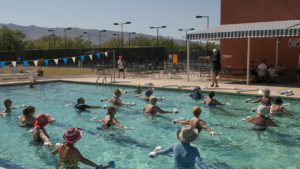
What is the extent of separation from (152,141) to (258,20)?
520 inches

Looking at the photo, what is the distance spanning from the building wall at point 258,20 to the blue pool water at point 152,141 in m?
6.35

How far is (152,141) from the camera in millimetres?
6961

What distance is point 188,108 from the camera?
1072 centimetres

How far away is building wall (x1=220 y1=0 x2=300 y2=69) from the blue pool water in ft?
20.8

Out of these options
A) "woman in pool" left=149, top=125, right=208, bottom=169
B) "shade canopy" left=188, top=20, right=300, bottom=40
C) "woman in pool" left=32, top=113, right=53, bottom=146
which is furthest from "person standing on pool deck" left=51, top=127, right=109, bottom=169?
"shade canopy" left=188, top=20, right=300, bottom=40

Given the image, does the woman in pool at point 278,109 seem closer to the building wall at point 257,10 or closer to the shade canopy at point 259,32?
the shade canopy at point 259,32

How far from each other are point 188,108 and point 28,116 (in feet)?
18.2

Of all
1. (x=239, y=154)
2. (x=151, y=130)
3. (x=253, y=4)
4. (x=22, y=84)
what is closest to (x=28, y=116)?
(x=151, y=130)

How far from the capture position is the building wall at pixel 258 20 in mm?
16234

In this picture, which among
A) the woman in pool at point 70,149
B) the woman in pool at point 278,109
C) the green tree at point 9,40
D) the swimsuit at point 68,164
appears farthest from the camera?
the green tree at point 9,40

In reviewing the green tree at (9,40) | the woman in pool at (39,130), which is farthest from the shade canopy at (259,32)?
the green tree at (9,40)

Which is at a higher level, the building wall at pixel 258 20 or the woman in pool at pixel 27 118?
the building wall at pixel 258 20

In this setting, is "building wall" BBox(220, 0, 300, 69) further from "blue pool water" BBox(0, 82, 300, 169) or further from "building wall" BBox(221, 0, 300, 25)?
"blue pool water" BBox(0, 82, 300, 169)

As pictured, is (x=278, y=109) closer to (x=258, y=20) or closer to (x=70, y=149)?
(x=70, y=149)
